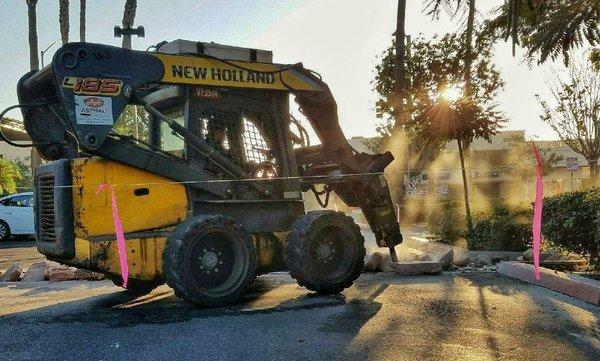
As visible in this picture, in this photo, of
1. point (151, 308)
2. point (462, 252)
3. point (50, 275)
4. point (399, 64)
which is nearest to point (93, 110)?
point (151, 308)

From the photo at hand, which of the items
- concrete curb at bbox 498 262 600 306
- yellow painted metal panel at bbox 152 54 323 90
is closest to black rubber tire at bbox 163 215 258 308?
yellow painted metal panel at bbox 152 54 323 90

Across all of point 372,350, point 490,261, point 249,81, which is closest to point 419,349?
point 372,350

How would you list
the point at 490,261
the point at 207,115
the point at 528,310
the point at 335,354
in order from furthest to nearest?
the point at 490,261
the point at 207,115
the point at 528,310
the point at 335,354

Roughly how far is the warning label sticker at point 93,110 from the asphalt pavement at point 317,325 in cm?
205

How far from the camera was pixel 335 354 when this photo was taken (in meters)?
4.45

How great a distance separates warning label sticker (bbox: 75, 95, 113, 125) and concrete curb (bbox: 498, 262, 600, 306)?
A: 5564 mm

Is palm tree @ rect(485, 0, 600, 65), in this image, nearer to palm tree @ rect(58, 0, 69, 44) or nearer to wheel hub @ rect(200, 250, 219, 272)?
wheel hub @ rect(200, 250, 219, 272)

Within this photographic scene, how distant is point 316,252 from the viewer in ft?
23.7

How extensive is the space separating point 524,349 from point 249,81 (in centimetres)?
440

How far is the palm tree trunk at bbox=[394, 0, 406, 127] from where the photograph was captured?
62.1ft

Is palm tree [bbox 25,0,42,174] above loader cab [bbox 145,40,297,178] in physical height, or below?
above

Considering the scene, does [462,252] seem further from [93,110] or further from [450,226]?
[93,110]

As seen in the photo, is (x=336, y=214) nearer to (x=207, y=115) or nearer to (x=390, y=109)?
(x=207, y=115)

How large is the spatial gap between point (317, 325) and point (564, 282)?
3.43 m
